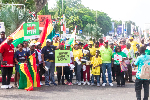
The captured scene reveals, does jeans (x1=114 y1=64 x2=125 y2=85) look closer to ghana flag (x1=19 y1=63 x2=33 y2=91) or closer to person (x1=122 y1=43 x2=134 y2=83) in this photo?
person (x1=122 y1=43 x2=134 y2=83)

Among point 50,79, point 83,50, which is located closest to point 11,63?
point 50,79

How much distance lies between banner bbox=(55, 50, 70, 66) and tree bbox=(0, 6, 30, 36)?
5066 mm

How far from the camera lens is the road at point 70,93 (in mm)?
8977

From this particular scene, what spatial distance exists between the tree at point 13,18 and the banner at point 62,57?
5.07 meters

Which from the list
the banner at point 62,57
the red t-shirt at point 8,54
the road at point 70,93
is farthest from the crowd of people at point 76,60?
the road at point 70,93

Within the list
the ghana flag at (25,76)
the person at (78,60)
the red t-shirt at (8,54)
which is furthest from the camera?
the person at (78,60)

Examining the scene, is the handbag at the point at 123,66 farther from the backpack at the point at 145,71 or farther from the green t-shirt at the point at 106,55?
the backpack at the point at 145,71

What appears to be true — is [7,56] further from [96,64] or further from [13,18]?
[13,18]

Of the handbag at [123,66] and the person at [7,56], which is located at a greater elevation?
the person at [7,56]

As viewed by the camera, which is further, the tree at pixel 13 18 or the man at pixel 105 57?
the tree at pixel 13 18

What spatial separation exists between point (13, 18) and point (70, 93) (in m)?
7.54

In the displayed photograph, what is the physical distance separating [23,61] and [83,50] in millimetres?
2674

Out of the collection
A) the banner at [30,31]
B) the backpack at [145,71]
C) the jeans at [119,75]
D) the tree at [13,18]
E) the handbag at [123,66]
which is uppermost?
the tree at [13,18]

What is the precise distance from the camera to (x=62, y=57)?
11.5 metres
